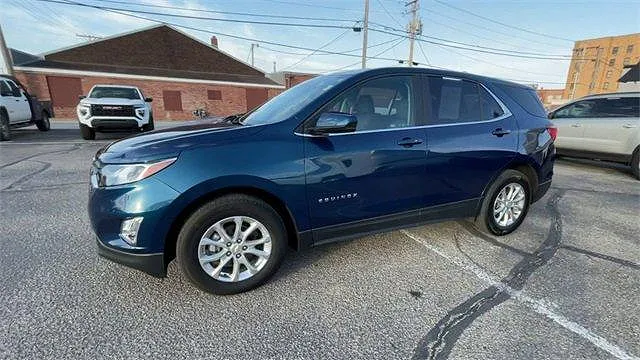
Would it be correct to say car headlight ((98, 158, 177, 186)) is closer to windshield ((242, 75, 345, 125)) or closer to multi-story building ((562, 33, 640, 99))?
windshield ((242, 75, 345, 125))

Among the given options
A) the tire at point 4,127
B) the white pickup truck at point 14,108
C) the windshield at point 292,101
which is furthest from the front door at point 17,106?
the windshield at point 292,101

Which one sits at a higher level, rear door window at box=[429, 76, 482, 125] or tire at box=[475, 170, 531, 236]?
rear door window at box=[429, 76, 482, 125]

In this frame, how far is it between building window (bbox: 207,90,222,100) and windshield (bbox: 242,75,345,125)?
26707mm

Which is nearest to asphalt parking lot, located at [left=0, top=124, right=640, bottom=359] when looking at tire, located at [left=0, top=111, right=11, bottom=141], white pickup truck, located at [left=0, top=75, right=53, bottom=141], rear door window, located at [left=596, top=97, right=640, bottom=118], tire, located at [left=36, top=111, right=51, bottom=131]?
rear door window, located at [left=596, top=97, right=640, bottom=118]

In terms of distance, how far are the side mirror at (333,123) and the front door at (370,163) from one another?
2.7 inches

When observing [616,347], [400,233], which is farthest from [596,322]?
[400,233]

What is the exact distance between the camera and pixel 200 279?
2.46 metres

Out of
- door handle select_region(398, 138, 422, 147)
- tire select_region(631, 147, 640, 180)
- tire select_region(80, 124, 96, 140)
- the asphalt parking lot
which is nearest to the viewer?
the asphalt parking lot

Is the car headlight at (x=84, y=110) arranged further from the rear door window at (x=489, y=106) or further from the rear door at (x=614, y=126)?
the rear door at (x=614, y=126)

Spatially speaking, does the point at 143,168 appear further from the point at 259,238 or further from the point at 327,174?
the point at 327,174

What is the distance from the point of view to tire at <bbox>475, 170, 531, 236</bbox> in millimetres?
3621

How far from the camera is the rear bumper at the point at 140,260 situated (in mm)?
2330

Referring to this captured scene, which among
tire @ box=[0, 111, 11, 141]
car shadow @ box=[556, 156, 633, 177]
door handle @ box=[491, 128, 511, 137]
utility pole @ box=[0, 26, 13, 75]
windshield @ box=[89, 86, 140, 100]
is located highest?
utility pole @ box=[0, 26, 13, 75]

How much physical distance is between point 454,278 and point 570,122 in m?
7.26
